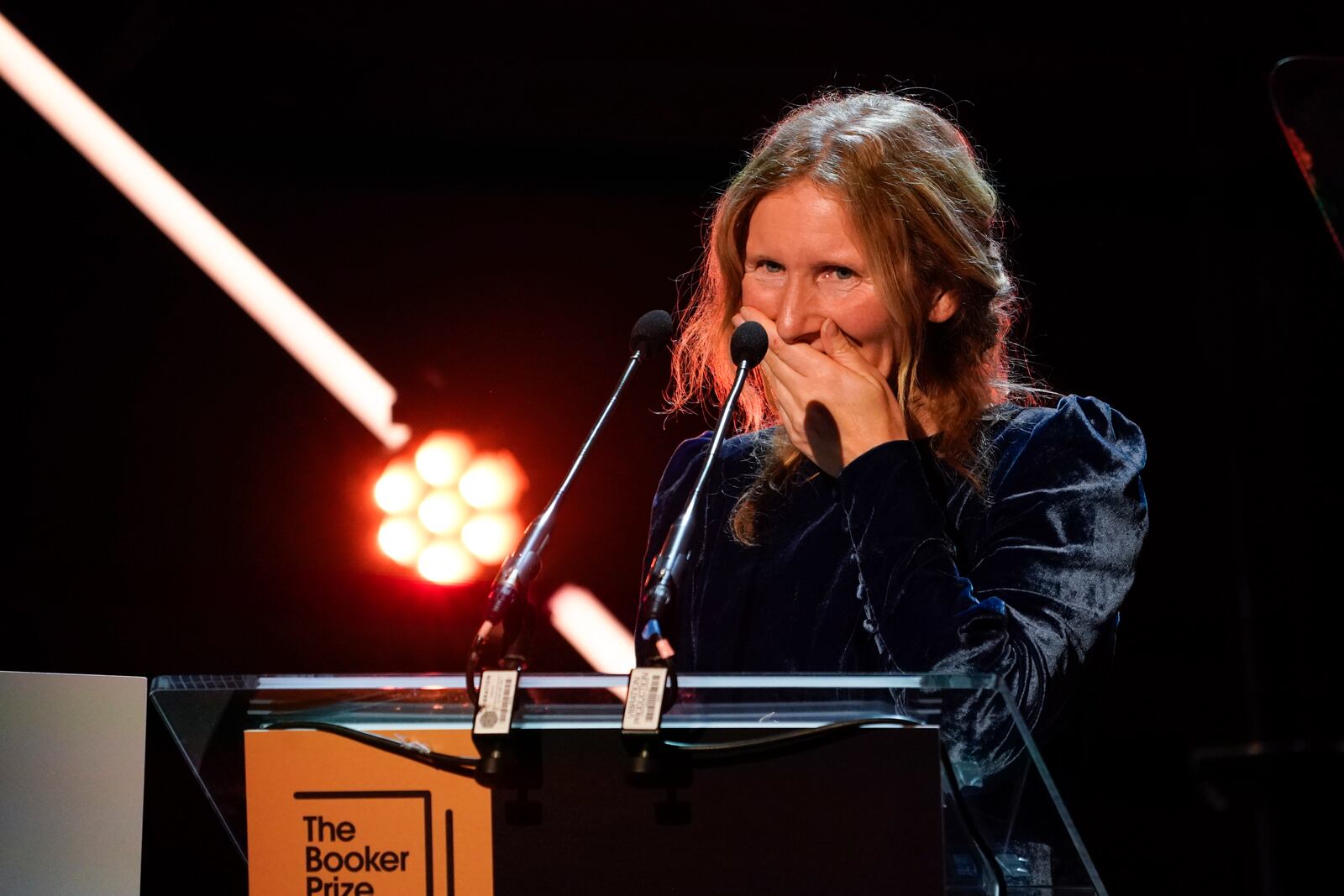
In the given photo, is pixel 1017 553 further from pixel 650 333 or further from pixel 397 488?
pixel 397 488

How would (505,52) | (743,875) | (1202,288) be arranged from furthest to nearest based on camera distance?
(505,52) → (1202,288) → (743,875)

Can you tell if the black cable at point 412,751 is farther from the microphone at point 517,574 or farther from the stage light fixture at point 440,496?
the stage light fixture at point 440,496

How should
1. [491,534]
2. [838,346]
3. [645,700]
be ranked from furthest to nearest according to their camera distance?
[491,534] → [838,346] → [645,700]

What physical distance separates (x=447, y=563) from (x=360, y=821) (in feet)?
6.10

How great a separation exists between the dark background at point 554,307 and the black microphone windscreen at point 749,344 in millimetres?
1181

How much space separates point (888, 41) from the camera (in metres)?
2.44

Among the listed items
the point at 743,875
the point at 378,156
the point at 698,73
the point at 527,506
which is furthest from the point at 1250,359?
the point at 743,875

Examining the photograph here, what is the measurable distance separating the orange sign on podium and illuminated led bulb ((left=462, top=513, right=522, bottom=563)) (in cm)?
178

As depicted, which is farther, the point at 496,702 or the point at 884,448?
the point at 884,448

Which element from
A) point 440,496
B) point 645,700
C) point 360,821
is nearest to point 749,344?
point 645,700

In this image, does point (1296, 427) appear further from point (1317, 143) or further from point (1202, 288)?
point (1317, 143)

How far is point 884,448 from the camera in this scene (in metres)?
1.36

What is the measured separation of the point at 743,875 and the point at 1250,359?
1941 mm

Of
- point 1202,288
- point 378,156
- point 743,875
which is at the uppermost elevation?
point 378,156
